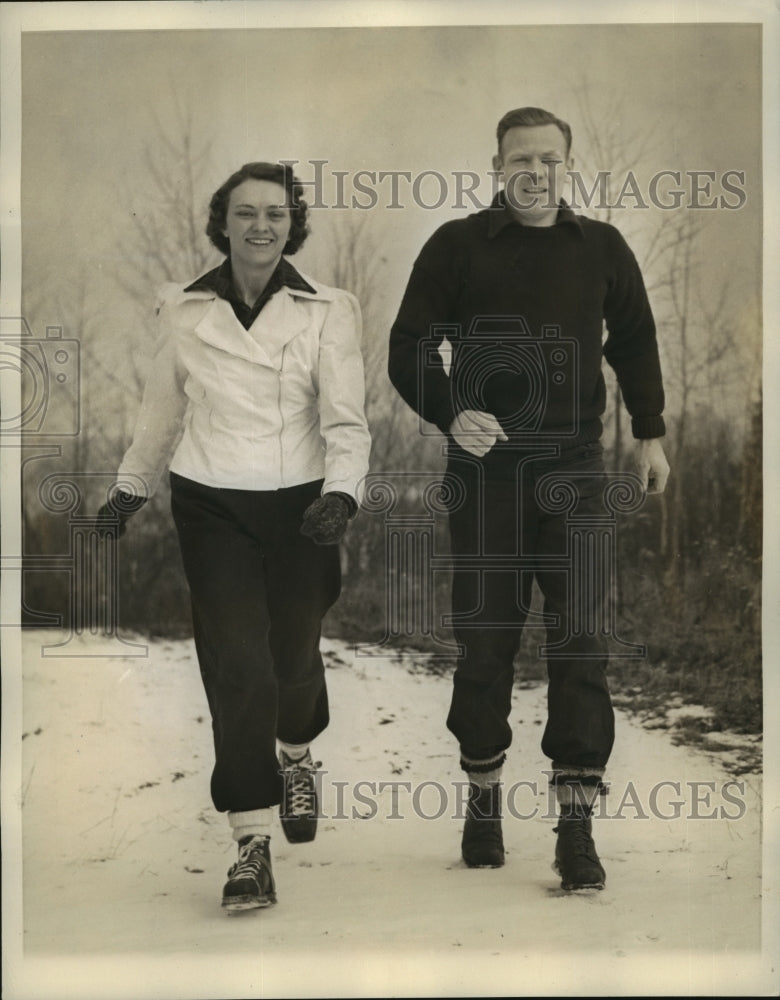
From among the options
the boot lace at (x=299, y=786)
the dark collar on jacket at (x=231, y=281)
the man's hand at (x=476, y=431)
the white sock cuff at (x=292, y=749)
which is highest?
the dark collar on jacket at (x=231, y=281)

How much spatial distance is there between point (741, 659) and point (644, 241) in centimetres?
131

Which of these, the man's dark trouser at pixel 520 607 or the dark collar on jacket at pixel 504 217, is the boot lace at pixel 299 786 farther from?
the dark collar on jacket at pixel 504 217

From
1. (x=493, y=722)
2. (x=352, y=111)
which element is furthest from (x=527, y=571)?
(x=352, y=111)

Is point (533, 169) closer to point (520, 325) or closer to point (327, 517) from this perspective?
point (520, 325)

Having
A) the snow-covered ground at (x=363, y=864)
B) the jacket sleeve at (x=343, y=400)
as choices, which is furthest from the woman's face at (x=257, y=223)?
the snow-covered ground at (x=363, y=864)

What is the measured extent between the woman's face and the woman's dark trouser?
692mm

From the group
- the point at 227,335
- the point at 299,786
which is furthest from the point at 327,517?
the point at 299,786

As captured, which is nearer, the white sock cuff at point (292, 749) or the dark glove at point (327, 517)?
the dark glove at point (327, 517)

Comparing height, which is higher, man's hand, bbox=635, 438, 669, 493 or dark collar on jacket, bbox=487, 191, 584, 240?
dark collar on jacket, bbox=487, 191, 584, 240

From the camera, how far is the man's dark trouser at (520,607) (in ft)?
10.7

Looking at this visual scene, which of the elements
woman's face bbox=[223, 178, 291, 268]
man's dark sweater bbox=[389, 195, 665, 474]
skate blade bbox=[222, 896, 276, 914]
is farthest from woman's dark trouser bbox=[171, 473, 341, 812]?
woman's face bbox=[223, 178, 291, 268]

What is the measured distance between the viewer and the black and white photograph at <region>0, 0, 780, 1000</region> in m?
3.26

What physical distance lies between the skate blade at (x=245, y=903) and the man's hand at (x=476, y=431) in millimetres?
1452

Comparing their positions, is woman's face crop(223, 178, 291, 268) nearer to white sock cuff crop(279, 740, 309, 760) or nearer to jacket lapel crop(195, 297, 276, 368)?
jacket lapel crop(195, 297, 276, 368)
